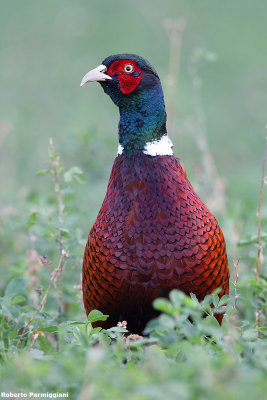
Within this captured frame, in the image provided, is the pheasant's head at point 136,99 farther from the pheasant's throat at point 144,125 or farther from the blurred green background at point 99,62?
the blurred green background at point 99,62

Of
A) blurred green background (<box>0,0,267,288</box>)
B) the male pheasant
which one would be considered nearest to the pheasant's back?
the male pheasant

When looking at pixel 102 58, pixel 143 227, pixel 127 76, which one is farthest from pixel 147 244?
pixel 102 58

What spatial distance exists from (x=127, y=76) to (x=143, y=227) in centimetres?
73

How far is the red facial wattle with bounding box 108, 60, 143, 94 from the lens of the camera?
3.21 metres

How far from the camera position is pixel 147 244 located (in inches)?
117

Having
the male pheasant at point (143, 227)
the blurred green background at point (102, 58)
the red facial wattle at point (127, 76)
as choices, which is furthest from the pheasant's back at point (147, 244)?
the blurred green background at point (102, 58)

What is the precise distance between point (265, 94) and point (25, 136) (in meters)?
3.71

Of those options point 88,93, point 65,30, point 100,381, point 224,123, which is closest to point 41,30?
point 65,30

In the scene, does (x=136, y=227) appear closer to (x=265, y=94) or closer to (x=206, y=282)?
(x=206, y=282)

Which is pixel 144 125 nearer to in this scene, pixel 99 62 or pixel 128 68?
pixel 128 68

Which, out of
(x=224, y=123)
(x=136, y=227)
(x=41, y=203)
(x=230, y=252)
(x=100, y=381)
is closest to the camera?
(x=100, y=381)

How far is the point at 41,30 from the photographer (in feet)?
40.4

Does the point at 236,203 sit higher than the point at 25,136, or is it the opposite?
the point at 25,136

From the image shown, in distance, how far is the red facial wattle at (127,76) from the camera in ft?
10.5
